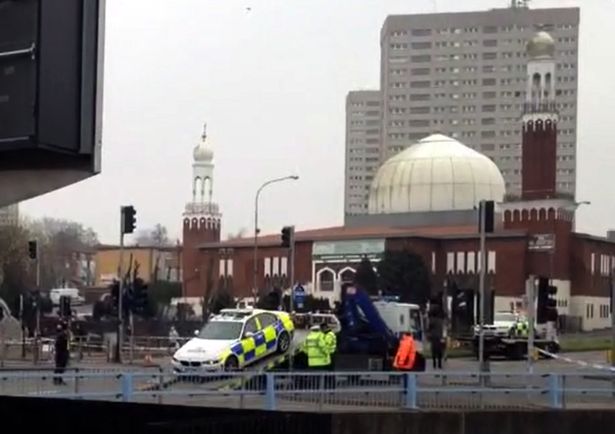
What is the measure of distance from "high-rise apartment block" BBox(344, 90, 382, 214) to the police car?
503 ft

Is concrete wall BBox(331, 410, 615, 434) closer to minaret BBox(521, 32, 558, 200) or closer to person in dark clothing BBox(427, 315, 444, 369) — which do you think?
person in dark clothing BBox(427, 315, 444, 369)

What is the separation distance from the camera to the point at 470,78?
168625 millimetres

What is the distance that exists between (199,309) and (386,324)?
82.9 meters

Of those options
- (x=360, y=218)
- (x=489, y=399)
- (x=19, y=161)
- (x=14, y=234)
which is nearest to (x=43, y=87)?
(x=19, y=161)

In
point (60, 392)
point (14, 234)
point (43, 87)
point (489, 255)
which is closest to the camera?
point (43, 87)

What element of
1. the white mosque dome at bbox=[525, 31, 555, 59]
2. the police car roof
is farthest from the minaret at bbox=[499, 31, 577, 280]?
the police car roof

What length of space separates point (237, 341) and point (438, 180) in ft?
288

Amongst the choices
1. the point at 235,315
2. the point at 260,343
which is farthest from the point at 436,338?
the point at 235,315

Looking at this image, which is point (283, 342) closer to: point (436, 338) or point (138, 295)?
point (436, 338)

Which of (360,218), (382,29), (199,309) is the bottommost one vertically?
(199,309)

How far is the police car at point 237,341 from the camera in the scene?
28312mm

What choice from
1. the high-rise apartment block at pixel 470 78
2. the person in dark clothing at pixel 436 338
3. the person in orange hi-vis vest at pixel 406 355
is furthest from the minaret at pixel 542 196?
the person in orange hi-vis vest at pixel 406 355

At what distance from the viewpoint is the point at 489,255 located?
103188 mm

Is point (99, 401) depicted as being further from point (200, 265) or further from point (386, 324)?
point (200, 265)
